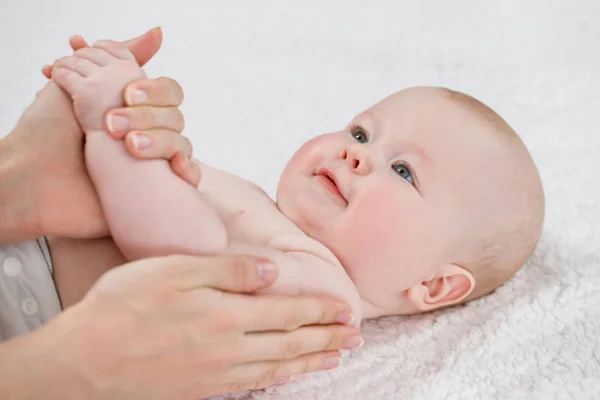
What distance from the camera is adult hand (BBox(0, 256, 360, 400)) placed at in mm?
807

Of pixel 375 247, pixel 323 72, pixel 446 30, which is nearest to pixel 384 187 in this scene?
pixel 375 247

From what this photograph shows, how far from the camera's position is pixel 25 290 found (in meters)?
1.09

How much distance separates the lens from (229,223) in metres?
1.18

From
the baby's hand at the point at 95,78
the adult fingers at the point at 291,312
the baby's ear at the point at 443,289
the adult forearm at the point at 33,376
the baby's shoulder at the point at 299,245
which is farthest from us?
the baby's ear at the point at 443,289

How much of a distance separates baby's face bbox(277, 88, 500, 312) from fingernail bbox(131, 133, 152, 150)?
13.7 inches

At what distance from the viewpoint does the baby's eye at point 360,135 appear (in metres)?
1.34

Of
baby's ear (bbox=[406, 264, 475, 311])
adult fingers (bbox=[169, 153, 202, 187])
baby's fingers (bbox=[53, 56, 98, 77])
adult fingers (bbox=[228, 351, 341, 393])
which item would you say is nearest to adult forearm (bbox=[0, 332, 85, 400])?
adult fingers (bbox=[228, 351, 341, 393])

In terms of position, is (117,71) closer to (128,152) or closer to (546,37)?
(128,152)

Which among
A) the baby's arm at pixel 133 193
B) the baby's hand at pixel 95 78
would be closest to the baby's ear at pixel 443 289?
the baby's arm at pixel 133 193

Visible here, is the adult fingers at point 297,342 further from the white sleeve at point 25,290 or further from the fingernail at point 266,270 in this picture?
the white sleeve at point 25,290

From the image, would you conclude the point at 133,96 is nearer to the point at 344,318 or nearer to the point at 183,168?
the point at 183,168

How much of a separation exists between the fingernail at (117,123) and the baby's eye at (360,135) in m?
0.51

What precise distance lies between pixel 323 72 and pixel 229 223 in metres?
1.11

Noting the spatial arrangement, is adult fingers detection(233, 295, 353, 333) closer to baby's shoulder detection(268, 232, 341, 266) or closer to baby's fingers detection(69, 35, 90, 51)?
baby's shoulder detection(268, 232, 341, 266)
